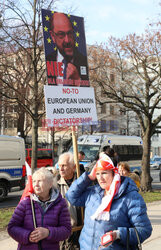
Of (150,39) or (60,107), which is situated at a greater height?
(150,39)

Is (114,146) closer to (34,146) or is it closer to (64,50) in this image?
(34,146)

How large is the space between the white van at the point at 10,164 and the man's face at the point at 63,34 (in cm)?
853

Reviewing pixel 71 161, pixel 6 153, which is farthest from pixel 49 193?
pixel 6 153

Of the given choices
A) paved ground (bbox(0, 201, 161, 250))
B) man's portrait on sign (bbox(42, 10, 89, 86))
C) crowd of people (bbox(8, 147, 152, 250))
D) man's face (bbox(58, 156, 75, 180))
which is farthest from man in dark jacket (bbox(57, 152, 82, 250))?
paved ground (bbox(0, 201, 161, 250))

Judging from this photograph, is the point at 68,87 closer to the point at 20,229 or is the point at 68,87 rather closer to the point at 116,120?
the point at 20,229

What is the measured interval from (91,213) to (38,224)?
50cm

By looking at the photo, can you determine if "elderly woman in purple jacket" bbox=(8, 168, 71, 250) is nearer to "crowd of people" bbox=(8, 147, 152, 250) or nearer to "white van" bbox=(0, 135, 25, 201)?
"crowd of people" bbox=(8, 147, 152, 250)

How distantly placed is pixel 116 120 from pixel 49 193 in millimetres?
48908

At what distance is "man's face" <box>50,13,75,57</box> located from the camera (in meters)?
5.09

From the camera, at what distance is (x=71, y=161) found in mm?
3951

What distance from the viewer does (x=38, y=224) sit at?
2.98m

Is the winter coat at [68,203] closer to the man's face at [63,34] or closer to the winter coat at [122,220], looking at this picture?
the winter coat at [122,220]

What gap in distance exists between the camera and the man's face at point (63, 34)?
16.7 feet

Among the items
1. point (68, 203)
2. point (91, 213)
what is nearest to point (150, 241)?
point (68, 203)
